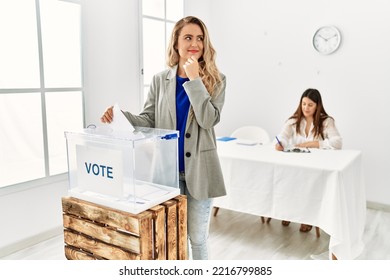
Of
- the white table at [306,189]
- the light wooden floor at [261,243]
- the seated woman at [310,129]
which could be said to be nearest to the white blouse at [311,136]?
the seated woman at [310,129]

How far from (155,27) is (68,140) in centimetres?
266

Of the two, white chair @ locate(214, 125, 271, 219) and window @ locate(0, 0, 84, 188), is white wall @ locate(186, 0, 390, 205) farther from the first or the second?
window @ locate(0, 0, 84, 188)

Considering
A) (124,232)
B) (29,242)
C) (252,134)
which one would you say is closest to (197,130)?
(124,232)

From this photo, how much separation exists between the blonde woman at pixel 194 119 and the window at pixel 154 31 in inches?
80.0

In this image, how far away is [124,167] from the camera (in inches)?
46.0

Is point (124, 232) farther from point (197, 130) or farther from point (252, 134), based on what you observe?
point (252, 134)

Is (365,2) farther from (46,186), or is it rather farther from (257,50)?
(46,186)

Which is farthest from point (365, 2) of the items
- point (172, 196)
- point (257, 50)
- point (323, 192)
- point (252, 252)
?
point (172, 196)

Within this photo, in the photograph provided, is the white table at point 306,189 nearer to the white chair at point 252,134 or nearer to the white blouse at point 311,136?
the white blouse at point 311,136

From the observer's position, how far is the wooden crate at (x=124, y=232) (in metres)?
1.12

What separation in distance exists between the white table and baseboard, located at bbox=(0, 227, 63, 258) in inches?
50.4

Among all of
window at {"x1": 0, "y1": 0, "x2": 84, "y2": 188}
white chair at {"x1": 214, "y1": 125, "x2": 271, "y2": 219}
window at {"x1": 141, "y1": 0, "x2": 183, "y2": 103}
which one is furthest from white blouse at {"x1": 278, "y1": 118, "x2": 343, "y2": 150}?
window at {"x1": 0, "y1": 0, "x2": 84, "y2": 188}

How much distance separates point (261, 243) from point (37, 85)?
6.59ft

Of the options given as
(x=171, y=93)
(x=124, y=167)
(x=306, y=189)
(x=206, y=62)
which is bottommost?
(x=306, y=189)
